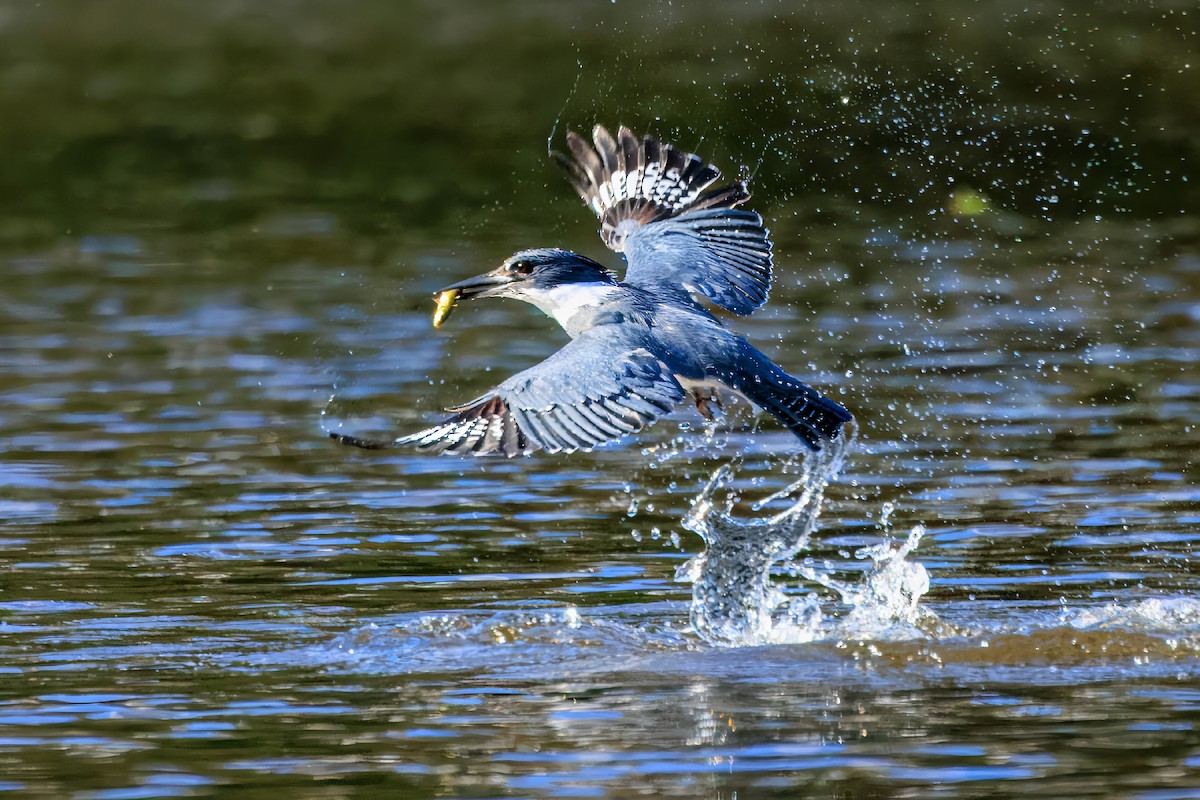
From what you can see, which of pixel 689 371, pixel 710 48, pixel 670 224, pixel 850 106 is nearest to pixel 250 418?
pixel 670 224

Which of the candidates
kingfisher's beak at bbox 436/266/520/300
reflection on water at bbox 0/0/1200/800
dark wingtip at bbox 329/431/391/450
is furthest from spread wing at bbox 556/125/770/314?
dark wingtip at bbox 329/431/391/450

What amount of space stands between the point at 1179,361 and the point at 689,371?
17.4ft

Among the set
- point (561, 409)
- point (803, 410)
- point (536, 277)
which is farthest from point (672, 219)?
point (561, 409)

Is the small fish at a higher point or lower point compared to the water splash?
higher

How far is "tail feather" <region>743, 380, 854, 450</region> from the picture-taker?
852 centimetres

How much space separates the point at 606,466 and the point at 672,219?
1.93 meters

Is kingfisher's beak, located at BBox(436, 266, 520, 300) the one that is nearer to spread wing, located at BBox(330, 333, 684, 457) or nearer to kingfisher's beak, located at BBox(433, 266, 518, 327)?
kingfisher's beak, located at BBox(433, 266, 518, 327)

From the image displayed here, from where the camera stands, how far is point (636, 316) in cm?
865

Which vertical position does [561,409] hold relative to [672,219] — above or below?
below

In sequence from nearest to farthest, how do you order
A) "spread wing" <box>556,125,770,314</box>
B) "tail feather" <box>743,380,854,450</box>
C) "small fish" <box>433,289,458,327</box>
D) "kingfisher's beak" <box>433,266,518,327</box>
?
"tail feather" <box>743,380,854,450</box>
"small fish" <box>433,289,458,327</box>
"kingfisher's beak" <box>433,266,518,327</box>
"spread wing" <box>556,125,770,314</box>

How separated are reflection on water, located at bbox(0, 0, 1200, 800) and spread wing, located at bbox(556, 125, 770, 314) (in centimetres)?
101

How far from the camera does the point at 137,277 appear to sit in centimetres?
1672

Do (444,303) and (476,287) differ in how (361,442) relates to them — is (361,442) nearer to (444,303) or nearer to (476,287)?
(444,303)

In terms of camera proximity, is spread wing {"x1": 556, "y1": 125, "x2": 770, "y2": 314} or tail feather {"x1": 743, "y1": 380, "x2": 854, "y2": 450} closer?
tail feather {"x1": 743, "y1": 380, "x2": 854, "y2": 450}
